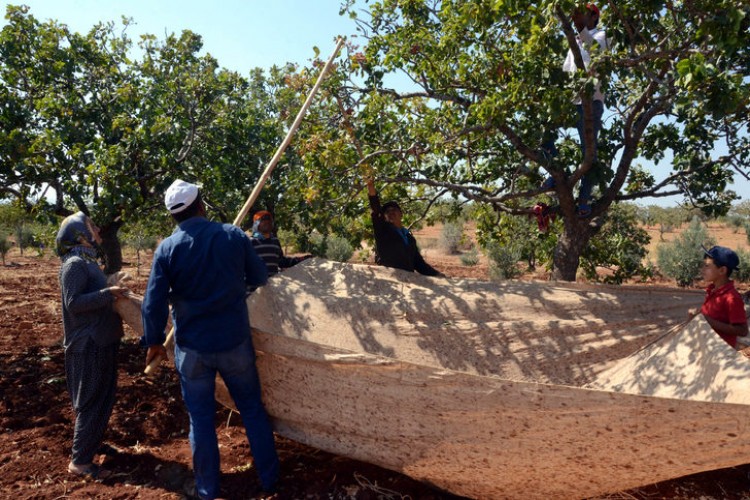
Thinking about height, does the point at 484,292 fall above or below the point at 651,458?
above

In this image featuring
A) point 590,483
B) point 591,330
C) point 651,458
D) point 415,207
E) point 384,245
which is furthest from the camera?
point 415,207

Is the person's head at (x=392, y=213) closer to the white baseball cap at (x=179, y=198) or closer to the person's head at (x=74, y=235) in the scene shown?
the white baseball cap at (x=179, y=198)

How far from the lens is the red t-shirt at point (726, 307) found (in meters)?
3.19

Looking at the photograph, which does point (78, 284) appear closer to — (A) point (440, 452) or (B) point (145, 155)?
(B) point (145, 155)

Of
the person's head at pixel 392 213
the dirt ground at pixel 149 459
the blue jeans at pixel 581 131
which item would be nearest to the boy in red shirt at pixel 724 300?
the dirt ground at pixel 149 459

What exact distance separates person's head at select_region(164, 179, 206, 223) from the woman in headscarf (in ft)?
2.86

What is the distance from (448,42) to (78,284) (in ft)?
10.2

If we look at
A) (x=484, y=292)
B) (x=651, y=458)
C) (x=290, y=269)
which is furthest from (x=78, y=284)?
(x=651, y=458)

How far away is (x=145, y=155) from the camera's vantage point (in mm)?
5043

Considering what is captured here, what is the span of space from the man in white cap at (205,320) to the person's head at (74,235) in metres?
0.83

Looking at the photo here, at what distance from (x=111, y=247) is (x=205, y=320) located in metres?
3.80

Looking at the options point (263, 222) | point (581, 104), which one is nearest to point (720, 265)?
point (581, 104)

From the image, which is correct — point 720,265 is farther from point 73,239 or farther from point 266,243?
point 73,239

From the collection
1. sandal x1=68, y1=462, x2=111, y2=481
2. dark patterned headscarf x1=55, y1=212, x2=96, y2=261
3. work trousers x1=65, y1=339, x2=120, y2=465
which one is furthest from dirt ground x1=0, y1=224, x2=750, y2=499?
dark patterned headscarf x1=55, y1=212, x2=96, y2=261
